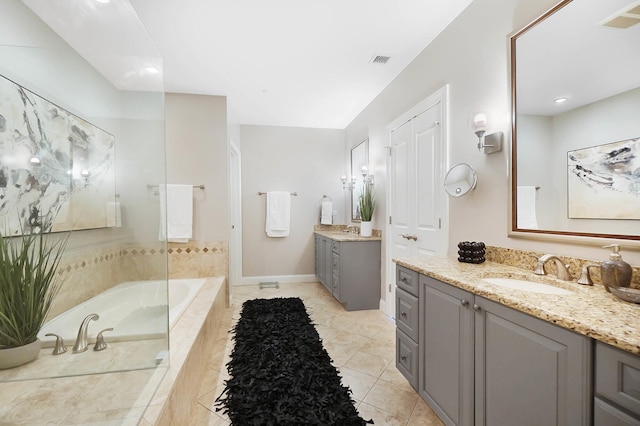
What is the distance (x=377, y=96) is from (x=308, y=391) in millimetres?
3045

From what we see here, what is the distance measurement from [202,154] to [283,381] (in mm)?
2531

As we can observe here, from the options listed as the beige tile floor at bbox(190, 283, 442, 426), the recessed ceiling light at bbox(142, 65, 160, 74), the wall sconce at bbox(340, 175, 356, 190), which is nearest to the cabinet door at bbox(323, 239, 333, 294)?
the beige tile floor at bbox(190, 283, 442, 426)

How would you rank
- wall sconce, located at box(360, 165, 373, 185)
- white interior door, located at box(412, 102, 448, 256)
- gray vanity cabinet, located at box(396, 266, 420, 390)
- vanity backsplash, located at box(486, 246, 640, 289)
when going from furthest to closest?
wall sconce, located at box(360, 165, 373, 185) → white interior door, located at box(412, 102, 448, 256) → gray vanity cabinet, located at box(396, 266, 420, 390) → vanity backsplash, located at box(486, 246, 640, 289)

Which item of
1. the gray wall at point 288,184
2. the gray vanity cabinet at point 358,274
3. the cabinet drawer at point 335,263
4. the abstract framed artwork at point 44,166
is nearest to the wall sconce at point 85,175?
the abstract framed artwork at point 44,166

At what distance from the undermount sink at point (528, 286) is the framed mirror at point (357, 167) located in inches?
99.6

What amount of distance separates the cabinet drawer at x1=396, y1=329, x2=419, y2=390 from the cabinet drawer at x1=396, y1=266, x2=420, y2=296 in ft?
0.96

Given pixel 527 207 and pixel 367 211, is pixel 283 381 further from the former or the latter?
pixel 367 211

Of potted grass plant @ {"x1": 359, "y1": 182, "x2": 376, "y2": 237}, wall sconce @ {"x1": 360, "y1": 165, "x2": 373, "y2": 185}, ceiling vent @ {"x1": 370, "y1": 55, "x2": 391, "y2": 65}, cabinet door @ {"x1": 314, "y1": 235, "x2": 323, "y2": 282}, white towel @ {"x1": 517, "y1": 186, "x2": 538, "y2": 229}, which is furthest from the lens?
cabinet door @ {"x1": 314, "y1": 235, "x2": 323, "y2": 282}

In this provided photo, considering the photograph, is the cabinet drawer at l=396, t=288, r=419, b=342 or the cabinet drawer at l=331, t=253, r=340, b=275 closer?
the cabinet drawer at l=396, t=288, r=419, b=342

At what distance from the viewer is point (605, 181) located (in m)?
1.13

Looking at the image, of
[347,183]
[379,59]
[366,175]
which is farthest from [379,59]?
[347,183]

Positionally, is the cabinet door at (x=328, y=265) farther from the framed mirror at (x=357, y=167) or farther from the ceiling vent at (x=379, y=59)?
the ceiling vent at (x=379, y=59)

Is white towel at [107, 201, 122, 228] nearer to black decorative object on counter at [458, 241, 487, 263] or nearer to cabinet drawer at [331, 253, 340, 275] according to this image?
black decorative object on counter at [458, 241, 487, 263]

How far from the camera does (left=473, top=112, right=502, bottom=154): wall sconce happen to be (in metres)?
1.64
